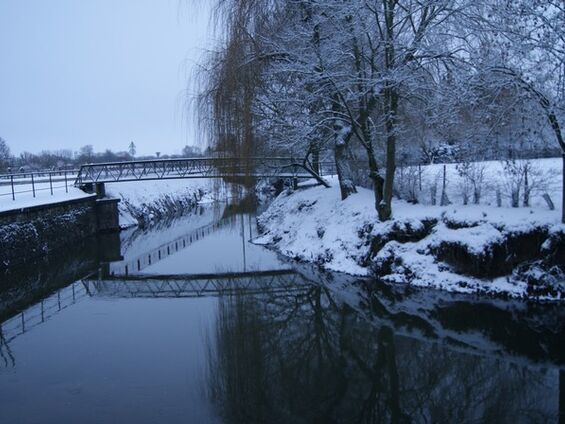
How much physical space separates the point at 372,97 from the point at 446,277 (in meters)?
6.06

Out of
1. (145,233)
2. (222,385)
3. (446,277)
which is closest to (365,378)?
(222,385)

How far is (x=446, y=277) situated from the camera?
39.2 ft

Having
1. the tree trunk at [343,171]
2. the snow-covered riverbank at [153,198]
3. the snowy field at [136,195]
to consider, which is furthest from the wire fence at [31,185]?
the tree trunk at [343,171]

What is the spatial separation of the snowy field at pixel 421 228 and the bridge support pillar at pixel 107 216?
11599 millimetres

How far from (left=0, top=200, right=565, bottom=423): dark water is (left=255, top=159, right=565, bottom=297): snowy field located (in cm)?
62

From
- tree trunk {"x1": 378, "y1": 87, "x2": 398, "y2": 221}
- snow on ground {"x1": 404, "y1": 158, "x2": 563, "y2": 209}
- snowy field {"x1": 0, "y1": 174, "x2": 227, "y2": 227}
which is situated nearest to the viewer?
snow on ground {"x1": 404, "y1": 158, "x2": 563, "y2": 209}

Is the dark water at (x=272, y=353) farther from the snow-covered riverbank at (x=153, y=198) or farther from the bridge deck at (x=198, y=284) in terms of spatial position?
the snow-covered riverbank at (x=153, y=198)

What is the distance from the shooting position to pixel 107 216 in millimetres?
26922

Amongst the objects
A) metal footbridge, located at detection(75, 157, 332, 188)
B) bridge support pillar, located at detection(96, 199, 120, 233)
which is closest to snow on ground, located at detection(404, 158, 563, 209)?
metal footbridge, located at detection(75, 157, 332, 188)

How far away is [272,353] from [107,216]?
2031 cm

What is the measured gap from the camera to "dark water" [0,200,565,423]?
6.71 metres

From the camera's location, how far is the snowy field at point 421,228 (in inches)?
450

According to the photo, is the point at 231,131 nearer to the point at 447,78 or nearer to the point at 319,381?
the point at 447,78

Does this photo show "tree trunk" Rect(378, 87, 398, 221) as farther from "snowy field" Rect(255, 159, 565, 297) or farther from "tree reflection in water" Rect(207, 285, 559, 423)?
"tree reflection in water" Rect(207, 285, 559, 423)
